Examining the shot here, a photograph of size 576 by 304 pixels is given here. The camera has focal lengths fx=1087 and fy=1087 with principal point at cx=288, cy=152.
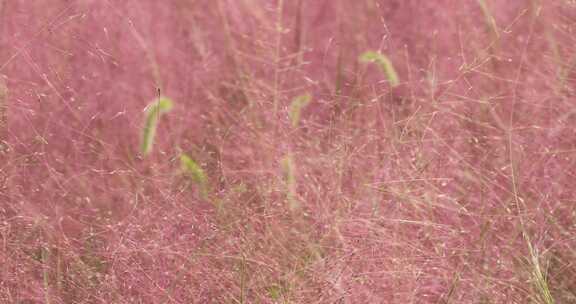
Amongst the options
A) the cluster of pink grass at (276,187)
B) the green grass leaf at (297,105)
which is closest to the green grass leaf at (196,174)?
the cluster of pink grass at (276,187)

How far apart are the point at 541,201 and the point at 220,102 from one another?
36.2 inches

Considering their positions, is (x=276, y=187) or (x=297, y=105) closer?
(x=276, y=187)

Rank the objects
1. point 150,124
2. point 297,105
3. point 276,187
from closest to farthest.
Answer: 1. point 276,187
2. point 150,124
3. point 297,105

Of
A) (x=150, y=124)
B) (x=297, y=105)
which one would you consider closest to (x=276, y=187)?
(x=150, y=124)

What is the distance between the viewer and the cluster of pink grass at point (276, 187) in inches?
74.1

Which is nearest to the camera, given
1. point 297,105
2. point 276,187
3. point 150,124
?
point 276,187

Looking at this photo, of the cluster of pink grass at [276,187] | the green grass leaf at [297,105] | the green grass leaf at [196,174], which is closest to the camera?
the cluster of pink grass at [276,187]

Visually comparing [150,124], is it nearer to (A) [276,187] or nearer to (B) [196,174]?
(B) [196,174]

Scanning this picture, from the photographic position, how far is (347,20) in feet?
10.2

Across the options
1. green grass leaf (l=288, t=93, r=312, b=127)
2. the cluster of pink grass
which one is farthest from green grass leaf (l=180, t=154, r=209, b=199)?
green grass leaf (l=288, t=93, r=312, b=127)

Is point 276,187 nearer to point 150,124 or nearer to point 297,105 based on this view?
point 150,124

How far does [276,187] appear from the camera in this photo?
2.05 meters

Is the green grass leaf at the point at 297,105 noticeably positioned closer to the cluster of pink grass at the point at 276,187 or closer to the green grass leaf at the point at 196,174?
the cluster of pink grass at the point at 276,187

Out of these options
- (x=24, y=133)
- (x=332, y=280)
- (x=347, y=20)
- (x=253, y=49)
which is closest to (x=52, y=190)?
(x=24, y=133)
